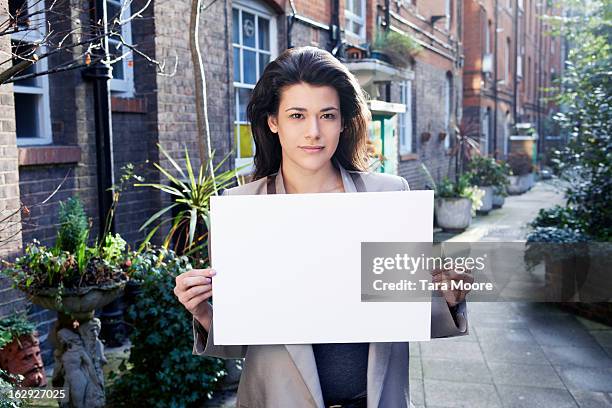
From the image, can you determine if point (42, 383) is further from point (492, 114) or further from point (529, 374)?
point (492, 114)

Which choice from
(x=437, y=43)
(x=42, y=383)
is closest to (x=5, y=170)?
(x=42, y=383)

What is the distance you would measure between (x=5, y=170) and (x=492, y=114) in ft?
67.8

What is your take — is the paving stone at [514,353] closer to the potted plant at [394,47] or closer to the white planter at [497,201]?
the potted plant at [394,47]

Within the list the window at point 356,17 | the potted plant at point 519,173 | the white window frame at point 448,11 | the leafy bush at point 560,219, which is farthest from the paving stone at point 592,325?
the potted plant at point 519,173

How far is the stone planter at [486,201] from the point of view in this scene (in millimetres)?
14094

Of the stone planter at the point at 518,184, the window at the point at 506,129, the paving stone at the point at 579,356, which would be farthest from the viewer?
the window at the point at 506,129

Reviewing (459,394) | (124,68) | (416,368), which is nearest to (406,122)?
(124,68)

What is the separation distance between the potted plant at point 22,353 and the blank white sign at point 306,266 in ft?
9.05

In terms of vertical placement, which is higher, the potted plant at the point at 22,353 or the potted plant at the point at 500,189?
the potted plant at the point at 500,189

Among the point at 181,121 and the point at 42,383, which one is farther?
the point at 181,121

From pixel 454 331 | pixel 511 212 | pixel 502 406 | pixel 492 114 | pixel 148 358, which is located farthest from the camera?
pixel 492 114

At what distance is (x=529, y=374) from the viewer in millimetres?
4742

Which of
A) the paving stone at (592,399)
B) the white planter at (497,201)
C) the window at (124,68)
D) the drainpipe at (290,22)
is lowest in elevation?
the paving stone at (592,399)

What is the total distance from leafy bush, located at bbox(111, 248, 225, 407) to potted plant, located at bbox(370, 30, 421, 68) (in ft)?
25.0
